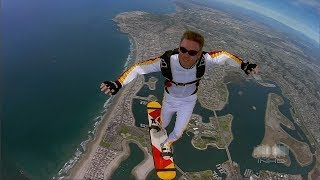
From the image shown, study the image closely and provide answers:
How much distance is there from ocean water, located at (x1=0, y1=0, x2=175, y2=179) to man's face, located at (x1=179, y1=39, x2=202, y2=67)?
38.2 m

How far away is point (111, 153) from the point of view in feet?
162

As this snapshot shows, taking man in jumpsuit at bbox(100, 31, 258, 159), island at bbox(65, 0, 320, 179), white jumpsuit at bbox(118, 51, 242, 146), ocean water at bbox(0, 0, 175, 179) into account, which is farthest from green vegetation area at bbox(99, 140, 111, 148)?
man in jumpsuit at bbox(100, 31, 258, 159)

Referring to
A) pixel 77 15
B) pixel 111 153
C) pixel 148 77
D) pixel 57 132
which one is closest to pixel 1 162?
pixel 57 132

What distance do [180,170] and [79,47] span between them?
174 feet

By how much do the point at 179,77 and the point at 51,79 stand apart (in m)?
62.5

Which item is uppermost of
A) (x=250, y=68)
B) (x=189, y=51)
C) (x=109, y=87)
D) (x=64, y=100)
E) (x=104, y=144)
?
(x=189, y=51)

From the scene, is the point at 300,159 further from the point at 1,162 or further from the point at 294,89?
the point at 1,162

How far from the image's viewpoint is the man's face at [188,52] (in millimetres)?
8172

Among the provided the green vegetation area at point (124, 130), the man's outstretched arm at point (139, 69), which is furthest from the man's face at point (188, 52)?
the green vegetation area at point (124, 130)

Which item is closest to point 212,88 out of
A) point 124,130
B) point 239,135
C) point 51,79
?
point 239,135

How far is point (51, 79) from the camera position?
2640 inches

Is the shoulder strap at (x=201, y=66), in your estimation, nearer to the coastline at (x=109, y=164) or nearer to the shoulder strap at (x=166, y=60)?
the shoulder strap at (x=166, y=60)

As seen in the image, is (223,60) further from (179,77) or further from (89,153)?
(89,153)

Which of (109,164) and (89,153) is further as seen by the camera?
(89,153)
